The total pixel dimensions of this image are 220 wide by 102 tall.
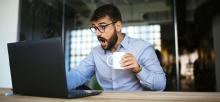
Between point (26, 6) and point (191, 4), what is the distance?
1746 millimetres

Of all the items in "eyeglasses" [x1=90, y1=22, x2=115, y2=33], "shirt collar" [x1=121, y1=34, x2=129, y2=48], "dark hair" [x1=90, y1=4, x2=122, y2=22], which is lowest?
"shirt collar" [x1=121, y1=34, x2=129, y2=48]

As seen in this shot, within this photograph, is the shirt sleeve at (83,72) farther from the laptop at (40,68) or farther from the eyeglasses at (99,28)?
the laptop at (40,68)

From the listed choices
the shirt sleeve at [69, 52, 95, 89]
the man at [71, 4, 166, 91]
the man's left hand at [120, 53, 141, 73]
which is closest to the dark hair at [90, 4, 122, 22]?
the man at [71, 4, 166, 91]

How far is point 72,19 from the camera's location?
2227 millimetres

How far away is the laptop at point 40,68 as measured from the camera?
1018 millimetres

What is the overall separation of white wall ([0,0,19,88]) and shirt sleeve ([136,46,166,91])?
1548 millimetres

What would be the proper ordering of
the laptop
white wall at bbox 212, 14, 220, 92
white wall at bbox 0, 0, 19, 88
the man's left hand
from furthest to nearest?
white wall at bbox 0, 0, 19, 88 → white wall at bbox 212, 14, 220, 92 → the man's left hand → the laptop

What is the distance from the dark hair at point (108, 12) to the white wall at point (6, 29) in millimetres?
1082

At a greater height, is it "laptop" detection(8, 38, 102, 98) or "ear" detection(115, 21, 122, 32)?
"ear" detection(115, 21, 122, 32)

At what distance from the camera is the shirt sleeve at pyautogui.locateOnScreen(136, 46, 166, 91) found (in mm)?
1756

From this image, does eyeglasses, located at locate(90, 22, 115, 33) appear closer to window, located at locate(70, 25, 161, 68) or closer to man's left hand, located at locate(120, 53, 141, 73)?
window, located at locate(70, 25, 161, 68)

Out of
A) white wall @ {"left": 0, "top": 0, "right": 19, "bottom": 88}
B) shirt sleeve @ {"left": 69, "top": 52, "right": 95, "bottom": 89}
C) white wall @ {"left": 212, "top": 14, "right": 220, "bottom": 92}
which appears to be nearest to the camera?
white wall @ {"left": 212, "top": 14, "right": 220, "bottom": 92}

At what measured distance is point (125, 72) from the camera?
1903 mm

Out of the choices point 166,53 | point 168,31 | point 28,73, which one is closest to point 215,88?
point 166,53
